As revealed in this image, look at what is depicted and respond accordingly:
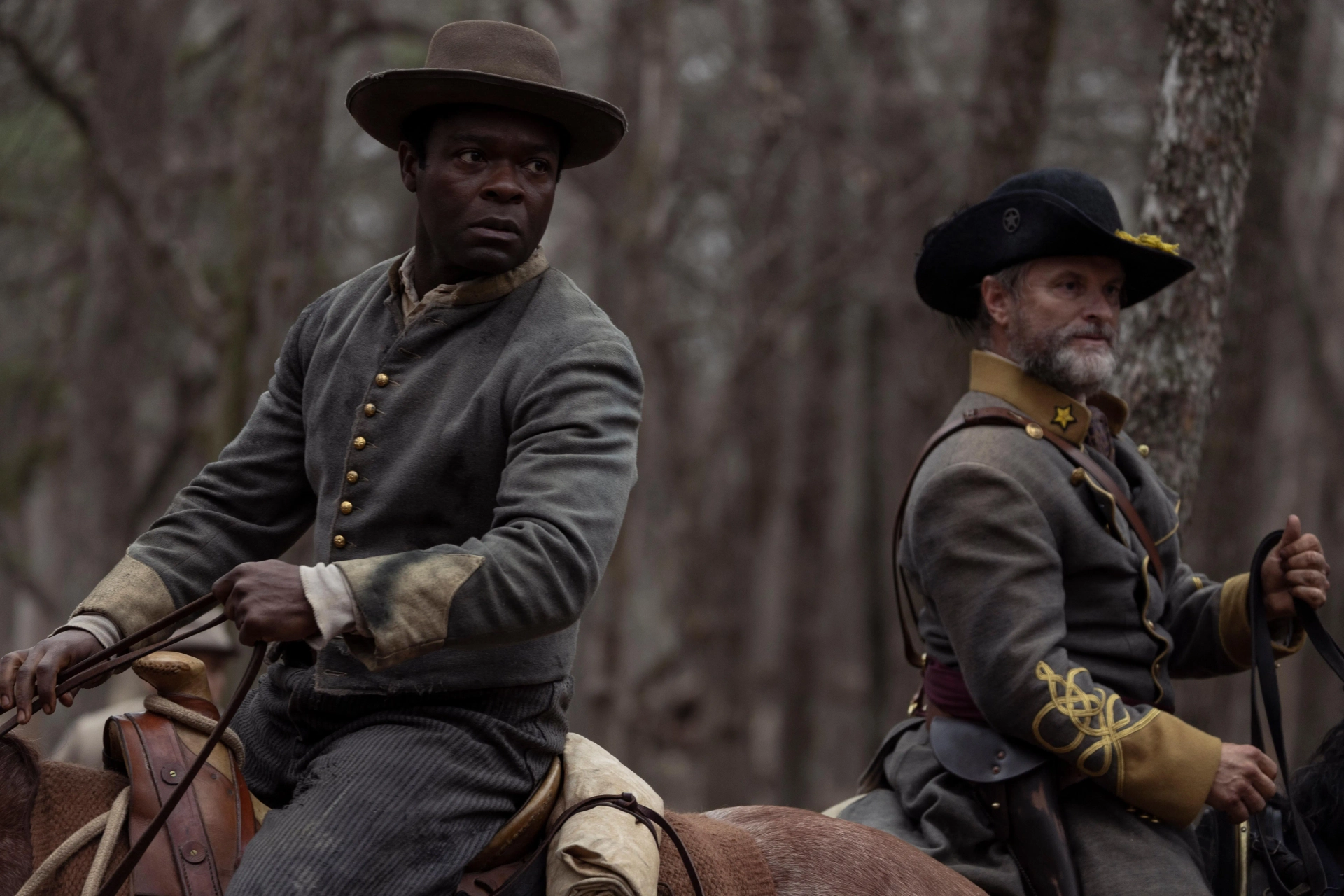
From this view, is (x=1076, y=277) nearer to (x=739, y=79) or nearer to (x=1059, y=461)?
(x=1059, y=461)

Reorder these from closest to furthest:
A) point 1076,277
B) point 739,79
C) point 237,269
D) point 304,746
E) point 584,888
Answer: point 584,888
point 304,746
point 1076,277
point 237,269
point 739,79

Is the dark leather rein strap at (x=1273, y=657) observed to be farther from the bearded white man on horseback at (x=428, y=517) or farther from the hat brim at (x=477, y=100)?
the hat brim at (x=477, y=100)

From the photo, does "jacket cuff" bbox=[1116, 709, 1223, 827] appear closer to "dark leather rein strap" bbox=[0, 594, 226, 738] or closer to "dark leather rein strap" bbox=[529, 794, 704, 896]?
"dark leather rein strap" bbox=[529, 794, 704, 896]

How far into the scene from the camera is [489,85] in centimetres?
334

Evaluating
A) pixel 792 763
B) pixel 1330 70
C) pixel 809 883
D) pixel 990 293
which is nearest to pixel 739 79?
pixel 1330 70

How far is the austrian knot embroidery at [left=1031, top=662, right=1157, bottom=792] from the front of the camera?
155 inches

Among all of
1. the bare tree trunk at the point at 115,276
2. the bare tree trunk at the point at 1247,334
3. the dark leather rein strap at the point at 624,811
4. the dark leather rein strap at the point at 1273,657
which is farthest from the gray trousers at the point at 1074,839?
the bare tree trunk at the point at 115,276

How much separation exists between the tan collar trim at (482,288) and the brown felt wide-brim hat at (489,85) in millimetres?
317

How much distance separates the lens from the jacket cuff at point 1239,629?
444 cm

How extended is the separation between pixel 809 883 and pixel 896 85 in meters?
13.4

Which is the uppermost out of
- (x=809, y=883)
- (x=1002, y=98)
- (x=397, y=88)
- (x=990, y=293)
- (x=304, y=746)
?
(x=1002, y=98)

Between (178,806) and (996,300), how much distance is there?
2598 millimetres

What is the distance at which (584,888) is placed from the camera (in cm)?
322

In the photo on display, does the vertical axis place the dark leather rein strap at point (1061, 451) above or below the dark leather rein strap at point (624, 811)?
above
